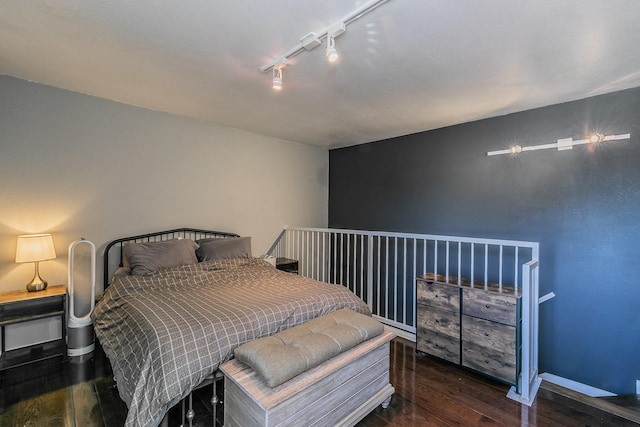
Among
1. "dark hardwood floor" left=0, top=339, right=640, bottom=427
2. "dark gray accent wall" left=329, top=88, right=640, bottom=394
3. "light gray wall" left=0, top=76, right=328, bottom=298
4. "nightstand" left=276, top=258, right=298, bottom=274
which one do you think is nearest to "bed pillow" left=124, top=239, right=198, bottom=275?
"light gray wall" left=0, top=76, right=328, bottom=298

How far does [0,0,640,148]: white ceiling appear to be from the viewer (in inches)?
62.1

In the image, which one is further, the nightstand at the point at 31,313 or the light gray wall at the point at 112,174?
the light gray wall at the point at 112,174

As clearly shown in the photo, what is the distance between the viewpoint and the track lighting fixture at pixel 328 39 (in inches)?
60.9

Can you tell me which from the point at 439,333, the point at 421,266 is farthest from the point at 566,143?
the point at 439,333

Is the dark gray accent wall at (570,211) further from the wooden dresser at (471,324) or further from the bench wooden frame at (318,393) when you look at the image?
the bench wooden frame at (318,393)

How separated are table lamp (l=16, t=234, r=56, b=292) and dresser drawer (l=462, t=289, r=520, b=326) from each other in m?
3.78

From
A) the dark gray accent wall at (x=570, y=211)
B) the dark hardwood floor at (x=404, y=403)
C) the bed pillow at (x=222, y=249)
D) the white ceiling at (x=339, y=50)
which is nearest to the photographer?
the white ceiling at (x=339, y=50)

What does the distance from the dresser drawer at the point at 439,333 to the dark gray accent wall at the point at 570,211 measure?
0.98 meters

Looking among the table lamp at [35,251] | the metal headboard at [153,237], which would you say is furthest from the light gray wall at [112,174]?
the table lamp at [35,251]

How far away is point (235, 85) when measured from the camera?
8.32ft

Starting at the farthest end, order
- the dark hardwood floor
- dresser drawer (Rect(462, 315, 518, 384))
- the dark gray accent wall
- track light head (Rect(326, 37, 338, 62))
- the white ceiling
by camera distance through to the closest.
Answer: the dark gray accent wall
dresser drawer (Rect(462, 315, 518, 384))
the dark hardwood floor
track light head (Rect(326, 37, 338, 62))
the white ceiling

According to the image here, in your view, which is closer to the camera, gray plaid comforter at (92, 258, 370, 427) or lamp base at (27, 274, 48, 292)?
gray plaid comforter at (92, 258, 370, 427)

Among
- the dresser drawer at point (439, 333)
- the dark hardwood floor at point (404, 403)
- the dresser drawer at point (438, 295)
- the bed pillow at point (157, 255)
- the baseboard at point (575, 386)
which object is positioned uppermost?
the bed pillow at point (157, 255)

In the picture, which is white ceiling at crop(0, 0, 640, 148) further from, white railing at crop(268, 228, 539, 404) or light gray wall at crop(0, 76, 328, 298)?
white railing at crop(268, 228, 539, 404)
